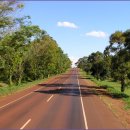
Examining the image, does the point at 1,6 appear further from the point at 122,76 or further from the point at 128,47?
the point at 122,76

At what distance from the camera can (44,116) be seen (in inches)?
822

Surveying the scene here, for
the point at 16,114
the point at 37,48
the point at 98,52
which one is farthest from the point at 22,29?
the point at 98,52

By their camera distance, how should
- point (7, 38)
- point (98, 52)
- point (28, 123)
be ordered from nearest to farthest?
1. point (28, 123)
2. point (7, 38)
3. point (98, 52)

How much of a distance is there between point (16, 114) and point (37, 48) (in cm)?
5451

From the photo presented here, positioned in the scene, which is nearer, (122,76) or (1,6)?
(1,6)

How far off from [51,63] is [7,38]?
49.7 metres

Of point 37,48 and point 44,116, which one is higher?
point 37,48

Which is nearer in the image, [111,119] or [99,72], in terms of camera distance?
[111,119]

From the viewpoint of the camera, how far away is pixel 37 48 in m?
75.2

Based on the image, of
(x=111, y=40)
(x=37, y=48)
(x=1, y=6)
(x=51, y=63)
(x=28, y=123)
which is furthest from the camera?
(x=51, y=63)

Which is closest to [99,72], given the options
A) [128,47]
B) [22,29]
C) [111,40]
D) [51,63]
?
[51,63]

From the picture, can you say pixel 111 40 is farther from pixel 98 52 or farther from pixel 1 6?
pixel 98 52

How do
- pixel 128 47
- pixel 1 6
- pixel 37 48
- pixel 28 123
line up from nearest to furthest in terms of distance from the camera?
pixel 28 123 → pixel 1 6 → pixel 128 47 → pixel 37 48

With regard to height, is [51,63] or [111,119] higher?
[51,63]
